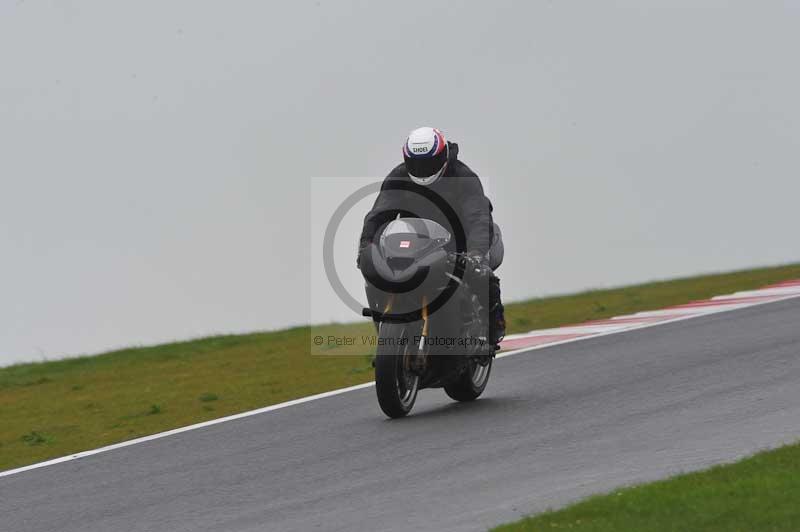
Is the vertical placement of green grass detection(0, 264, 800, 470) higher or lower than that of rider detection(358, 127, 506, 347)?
lower

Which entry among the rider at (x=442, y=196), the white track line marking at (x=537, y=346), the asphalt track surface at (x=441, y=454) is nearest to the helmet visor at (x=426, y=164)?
the rider at (x=442, y=196)

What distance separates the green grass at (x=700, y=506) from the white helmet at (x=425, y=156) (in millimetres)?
2849

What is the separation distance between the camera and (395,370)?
7.09m

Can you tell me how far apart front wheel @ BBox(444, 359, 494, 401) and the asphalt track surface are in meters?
0.13

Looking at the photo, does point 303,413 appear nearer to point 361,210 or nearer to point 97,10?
point 361,210

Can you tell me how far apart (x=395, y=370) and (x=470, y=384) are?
1030mm

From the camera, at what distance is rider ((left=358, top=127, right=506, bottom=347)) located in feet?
24.1

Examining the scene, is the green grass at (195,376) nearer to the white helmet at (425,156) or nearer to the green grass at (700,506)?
the white helmet at (425,156)

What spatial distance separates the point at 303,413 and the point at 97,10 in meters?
5.75

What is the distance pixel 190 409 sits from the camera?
30.6 ft

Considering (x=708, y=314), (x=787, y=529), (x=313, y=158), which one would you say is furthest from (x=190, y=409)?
(x=787, y=529)

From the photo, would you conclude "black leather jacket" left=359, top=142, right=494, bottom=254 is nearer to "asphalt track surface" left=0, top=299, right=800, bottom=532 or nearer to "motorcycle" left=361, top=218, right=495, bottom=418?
"motorcycle" left=361, top=218, right=495, bottom=418

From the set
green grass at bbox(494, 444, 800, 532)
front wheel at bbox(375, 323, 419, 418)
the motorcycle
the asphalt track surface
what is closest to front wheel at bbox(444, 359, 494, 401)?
the asphalt track surface

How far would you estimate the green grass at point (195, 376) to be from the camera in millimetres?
8930
